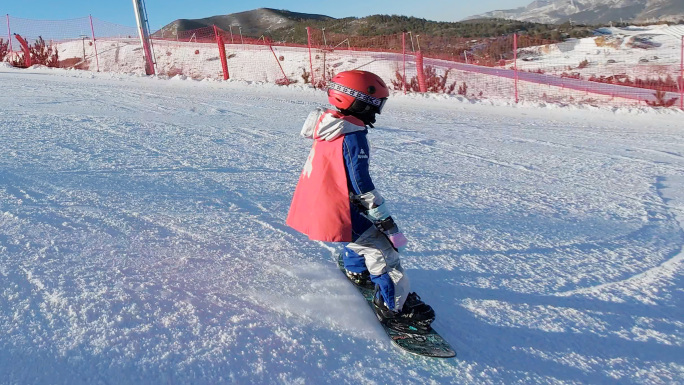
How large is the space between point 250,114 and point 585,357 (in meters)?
7.60

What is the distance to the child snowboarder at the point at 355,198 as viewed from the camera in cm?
251

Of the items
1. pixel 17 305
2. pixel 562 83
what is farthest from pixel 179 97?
pixel 562 83

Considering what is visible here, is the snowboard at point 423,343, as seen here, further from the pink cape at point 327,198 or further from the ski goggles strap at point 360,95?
the ski goggles strap at point 360,95

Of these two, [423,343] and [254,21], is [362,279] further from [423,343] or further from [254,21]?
[254,21]

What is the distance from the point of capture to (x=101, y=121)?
766 cm

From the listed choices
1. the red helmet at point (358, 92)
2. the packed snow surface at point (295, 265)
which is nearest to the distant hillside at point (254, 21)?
the packed snow surface at point (295, 265)

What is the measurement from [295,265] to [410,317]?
0.90m

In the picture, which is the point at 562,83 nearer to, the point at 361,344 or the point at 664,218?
the point at 664,218

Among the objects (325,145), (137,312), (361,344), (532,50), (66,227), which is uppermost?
(532,50)

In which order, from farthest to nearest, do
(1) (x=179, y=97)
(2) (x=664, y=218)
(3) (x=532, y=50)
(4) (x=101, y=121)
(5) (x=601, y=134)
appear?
(3) (x=532, y=50) → (1) (x=179, y=97) → (5) (x=601, y=134) → (4) (x=101, y=121) → (2) (x=664, y=218)

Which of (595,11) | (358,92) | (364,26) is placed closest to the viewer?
(358,92)

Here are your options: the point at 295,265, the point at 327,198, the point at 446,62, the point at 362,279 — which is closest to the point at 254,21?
the point at 446,62

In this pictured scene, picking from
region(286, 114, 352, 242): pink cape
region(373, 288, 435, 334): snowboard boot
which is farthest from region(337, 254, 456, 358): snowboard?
region(286, 114, 352, 242): pink cape

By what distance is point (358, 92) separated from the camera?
2.60 metres
